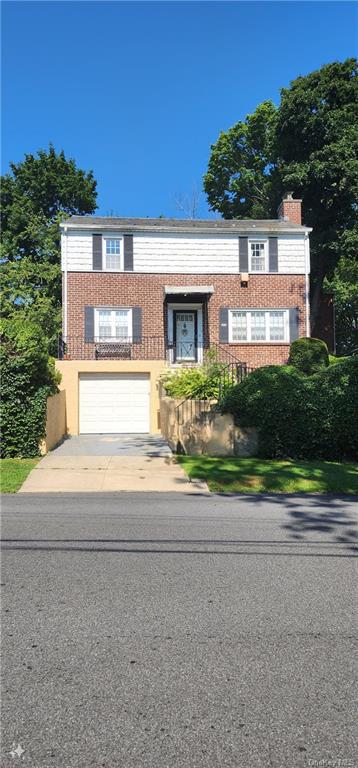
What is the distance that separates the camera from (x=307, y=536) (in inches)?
255

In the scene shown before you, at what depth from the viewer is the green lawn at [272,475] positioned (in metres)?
10.0

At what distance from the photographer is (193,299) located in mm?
23172

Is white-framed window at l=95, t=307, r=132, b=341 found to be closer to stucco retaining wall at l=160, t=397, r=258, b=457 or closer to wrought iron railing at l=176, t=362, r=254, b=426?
wrought iron railing at l=176, t=362, r=254, b=426

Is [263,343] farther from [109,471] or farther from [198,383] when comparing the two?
[109,471]

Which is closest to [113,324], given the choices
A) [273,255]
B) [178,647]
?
[273,255]

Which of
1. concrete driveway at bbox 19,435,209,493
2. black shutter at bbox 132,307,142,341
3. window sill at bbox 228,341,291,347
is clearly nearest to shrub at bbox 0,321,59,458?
concrete driveway at bbox 19,435,209,493

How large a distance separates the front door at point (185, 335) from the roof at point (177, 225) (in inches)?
139

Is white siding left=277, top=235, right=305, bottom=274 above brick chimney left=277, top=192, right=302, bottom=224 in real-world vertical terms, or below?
below

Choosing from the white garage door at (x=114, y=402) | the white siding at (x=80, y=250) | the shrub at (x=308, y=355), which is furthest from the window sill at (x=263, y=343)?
the white siding at (x=80, y=250)

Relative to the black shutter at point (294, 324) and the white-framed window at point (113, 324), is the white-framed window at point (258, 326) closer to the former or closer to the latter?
the black shutter at point (294, 324)

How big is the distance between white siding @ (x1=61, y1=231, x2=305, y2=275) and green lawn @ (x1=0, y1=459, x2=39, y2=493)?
38.9 ft

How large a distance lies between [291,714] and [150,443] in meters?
14.2

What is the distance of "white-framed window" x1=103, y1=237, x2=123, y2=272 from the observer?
22.7 metres

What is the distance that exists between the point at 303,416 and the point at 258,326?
34.7 ft
